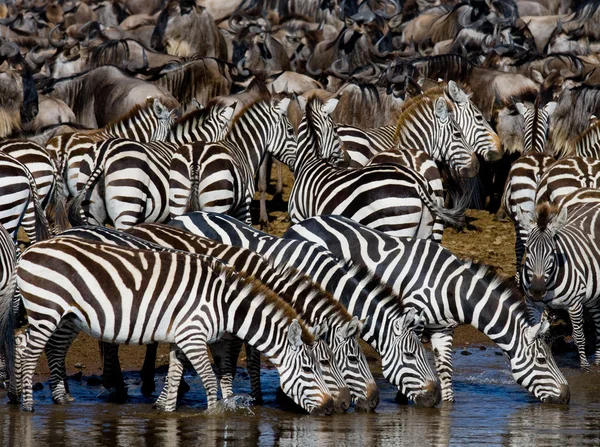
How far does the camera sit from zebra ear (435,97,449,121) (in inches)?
480

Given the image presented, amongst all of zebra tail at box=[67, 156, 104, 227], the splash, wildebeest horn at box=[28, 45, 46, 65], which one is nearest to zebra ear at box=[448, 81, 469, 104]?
zebra tail at box=[67, 156, 104, 227]

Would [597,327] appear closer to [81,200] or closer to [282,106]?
[282,106]

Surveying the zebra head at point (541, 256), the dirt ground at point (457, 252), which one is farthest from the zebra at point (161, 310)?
the zebra head at point (541, 256)

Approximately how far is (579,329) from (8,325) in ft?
15.7

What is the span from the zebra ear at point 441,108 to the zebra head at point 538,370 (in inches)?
169

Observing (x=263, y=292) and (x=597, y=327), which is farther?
(x=597, y=327)

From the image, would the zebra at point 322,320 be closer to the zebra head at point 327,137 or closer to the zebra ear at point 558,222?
the zebra ear at point 558,222

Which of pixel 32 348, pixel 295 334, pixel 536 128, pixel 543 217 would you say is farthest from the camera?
pixel 536 128

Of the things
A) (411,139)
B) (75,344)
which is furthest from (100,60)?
(75,344)

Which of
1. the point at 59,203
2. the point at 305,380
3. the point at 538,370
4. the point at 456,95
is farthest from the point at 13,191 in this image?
the point at 538,370

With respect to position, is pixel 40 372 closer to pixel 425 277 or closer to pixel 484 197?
pixel 425 277

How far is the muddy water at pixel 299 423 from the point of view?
7.09 m

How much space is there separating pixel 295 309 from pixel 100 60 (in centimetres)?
1488

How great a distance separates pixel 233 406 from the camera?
790 centimetres
